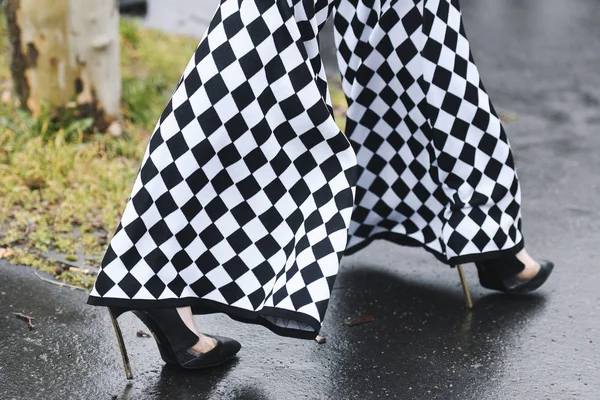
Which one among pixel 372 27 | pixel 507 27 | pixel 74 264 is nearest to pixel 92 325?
pixel 74 264

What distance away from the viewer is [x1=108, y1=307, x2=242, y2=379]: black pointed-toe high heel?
2421 mm

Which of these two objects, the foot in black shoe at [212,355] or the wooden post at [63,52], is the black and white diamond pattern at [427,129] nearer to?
the foot in black shoe at [212,355]

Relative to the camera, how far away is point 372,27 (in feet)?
9.22

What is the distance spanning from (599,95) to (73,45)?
12.2 ft

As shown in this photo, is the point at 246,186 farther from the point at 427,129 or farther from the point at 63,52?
the point at 63,52

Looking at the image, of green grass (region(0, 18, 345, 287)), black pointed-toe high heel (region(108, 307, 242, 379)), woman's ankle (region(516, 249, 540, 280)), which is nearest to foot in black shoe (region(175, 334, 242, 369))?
black pointed-toe high heel (region(108, 307, 242, 379))

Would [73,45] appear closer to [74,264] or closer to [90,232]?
[90,232]

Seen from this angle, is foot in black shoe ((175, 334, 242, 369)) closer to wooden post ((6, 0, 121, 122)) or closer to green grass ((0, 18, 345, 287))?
green grass ((0, 18, 345, 287))

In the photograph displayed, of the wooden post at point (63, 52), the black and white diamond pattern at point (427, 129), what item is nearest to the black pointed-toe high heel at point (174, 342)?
the black and white diamond pattern at point (427, 129)

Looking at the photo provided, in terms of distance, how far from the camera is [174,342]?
2.49 meters

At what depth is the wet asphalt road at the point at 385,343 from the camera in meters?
2.53

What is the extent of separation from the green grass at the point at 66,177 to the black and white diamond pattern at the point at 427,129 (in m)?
1.23

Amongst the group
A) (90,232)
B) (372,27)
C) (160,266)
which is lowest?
(90,232)

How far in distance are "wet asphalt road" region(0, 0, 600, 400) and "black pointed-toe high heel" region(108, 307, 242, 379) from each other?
46 mm
